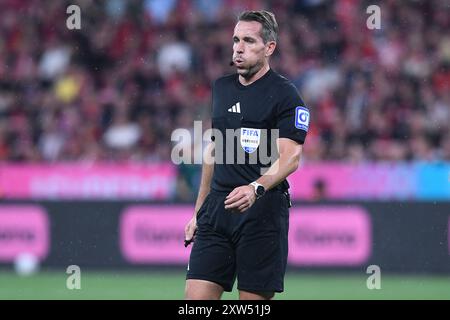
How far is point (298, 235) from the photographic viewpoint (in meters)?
13.9

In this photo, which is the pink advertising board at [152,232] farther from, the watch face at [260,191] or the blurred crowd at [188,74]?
the watch face at [260,191]

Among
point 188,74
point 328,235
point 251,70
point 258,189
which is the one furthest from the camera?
point 188,74

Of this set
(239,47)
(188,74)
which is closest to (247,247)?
(239,47)

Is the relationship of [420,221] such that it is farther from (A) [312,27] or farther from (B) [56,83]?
(B) [56,83]

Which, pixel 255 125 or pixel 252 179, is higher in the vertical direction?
pixel 255 125

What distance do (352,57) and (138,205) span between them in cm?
538

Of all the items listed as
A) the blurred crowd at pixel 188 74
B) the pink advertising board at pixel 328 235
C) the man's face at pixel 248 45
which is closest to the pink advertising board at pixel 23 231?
the blurred crowd at pixel 188 74

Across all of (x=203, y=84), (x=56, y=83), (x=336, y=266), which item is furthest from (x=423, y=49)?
(x=56, y=83)

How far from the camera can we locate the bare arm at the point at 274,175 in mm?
5941

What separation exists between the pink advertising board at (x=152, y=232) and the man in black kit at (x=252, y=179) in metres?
7.64

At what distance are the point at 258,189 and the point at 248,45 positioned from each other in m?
0.92

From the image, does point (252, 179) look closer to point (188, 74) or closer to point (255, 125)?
point (255, 125)

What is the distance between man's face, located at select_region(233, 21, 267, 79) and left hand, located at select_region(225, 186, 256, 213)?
0.87 metres

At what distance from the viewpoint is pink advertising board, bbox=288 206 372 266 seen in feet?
45.5
